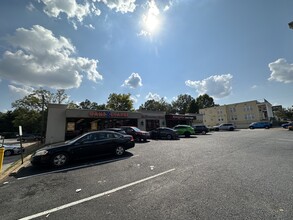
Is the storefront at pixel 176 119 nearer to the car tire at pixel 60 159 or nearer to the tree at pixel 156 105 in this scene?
the car tire at pixel 60 159

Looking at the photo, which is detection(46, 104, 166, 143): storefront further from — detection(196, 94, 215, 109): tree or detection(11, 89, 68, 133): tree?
detection(196, 94, 215, 109): tree

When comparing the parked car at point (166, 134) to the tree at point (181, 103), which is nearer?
the parked car at point (166, 134)

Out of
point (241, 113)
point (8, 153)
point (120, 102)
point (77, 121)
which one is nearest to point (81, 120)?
point (77, 121)

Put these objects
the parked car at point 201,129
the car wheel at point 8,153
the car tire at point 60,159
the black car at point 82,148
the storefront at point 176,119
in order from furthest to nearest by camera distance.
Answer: the storefront at point 176,119
the parked car at point 201,129
the car wheel at point 8,153
the car tire at point 60,159
the black car at point 82,148

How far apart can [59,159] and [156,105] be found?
2684 inches

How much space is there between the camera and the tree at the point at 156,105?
242 feet

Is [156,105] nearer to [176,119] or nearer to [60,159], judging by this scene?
[176,119]

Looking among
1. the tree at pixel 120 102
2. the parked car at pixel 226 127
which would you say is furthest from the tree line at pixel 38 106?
the parked car at pixel 226 127

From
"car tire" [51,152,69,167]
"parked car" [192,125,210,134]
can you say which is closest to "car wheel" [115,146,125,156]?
"car tire" [51,152,69,167]

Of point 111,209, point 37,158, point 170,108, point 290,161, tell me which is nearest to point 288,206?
point 111,209

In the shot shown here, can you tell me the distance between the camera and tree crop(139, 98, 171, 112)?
242 ft

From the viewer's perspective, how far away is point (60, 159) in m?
6.87

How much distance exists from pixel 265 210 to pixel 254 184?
55.7 inches

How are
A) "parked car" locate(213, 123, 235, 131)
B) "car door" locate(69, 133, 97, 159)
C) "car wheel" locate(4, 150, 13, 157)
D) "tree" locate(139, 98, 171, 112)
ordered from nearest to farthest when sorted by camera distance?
"car door" locate(69, 133, 97, 159)
"car wheel" locate(4, 150, 13, 157)
"parked car" locate(213, 123, 235, 131)
"tree" locate(139, 98, 171, 112)
